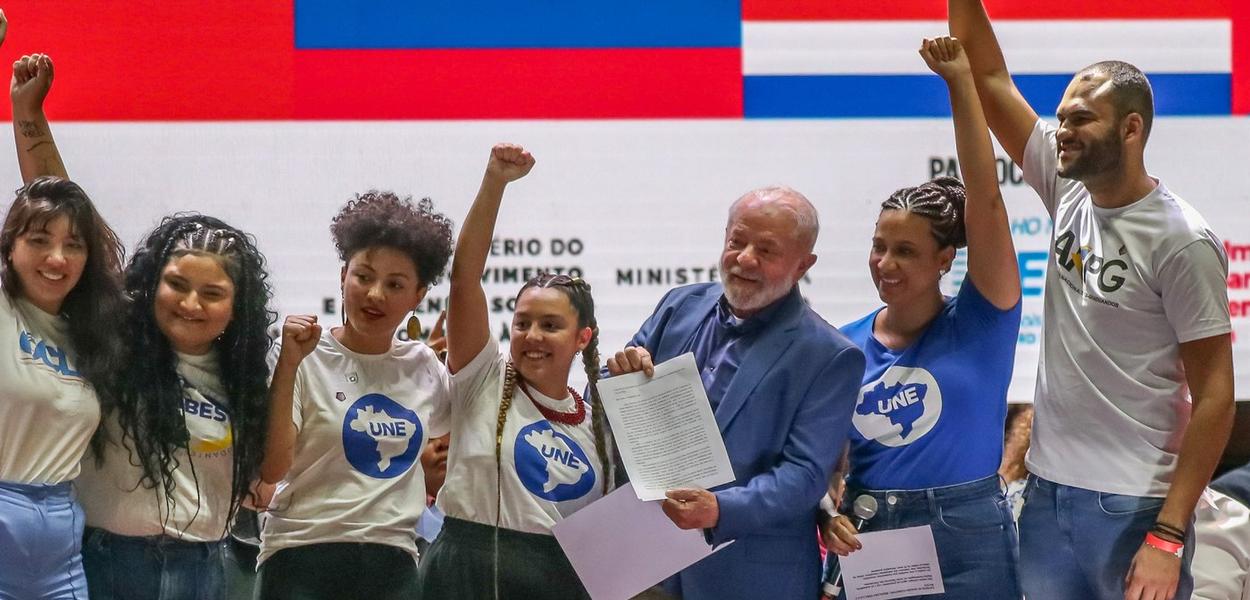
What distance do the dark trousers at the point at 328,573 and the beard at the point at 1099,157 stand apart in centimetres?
182

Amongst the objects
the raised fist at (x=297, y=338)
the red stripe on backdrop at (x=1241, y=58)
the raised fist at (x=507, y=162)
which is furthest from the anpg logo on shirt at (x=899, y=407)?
the red stripe on backdrop at (x=1241, y=58)

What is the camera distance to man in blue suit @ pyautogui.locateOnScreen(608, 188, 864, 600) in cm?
281

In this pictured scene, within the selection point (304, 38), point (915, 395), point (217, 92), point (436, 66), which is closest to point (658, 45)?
point (436, 66)

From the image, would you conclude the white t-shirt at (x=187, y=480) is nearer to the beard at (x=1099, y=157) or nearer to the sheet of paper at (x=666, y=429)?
the sheet of paper at (x=666, y=429)

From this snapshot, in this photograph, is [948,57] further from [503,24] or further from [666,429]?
[503,24]

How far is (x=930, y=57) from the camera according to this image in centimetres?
310

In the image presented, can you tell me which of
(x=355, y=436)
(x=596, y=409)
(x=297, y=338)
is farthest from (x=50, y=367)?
(x=596, y=409)

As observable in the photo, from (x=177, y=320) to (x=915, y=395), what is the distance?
5.66 ft

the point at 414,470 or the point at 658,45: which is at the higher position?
the point at 658,45

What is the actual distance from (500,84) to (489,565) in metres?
1.91

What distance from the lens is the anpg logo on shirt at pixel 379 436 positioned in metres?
2.94

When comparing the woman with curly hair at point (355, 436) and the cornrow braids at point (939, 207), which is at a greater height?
the cornrow braids at point (939, 207)

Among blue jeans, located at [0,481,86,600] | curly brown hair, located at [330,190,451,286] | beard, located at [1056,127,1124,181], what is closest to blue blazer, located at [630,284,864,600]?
beard, located at [1056,127,1124,181]

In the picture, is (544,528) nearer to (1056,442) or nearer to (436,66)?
(1056,442)
